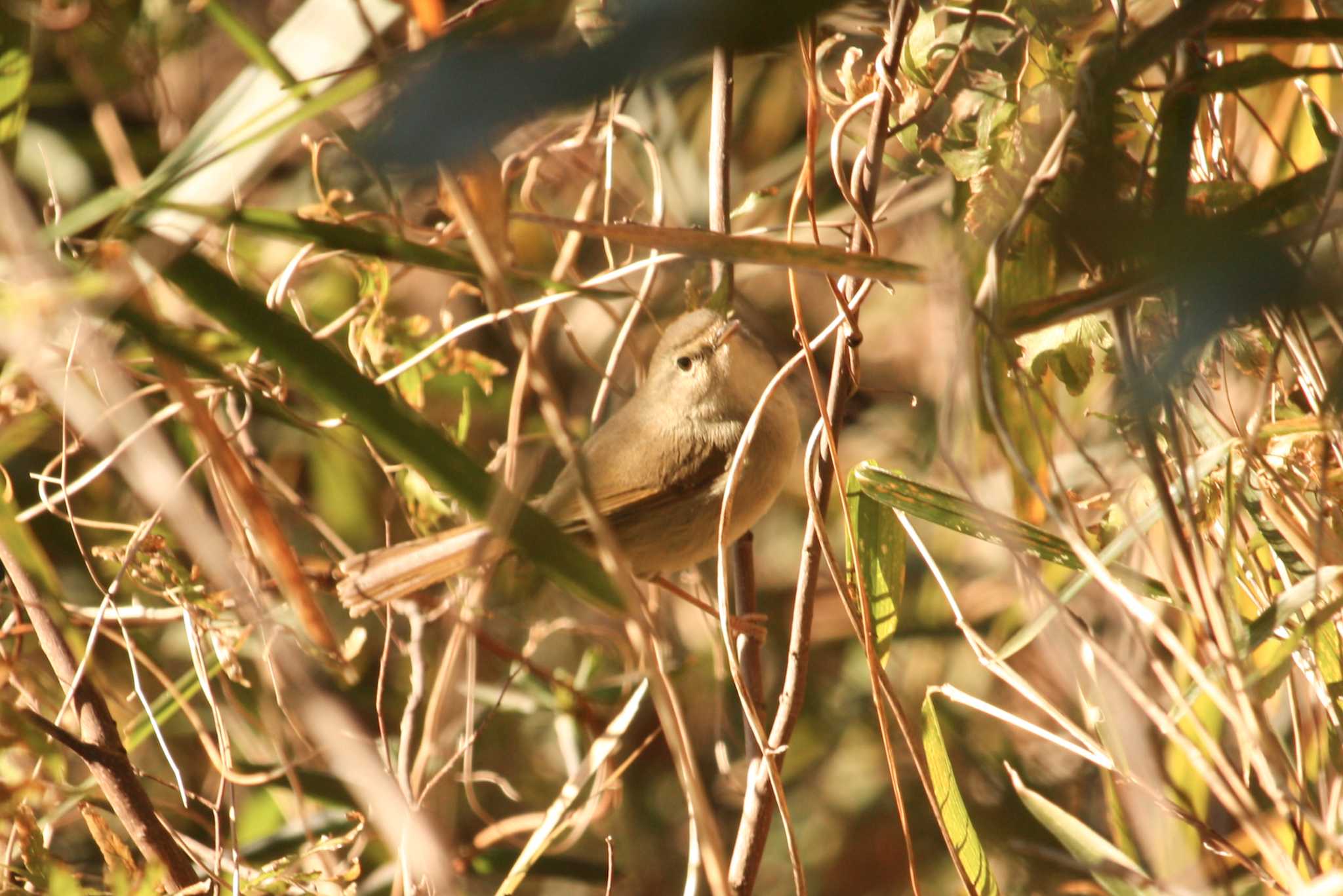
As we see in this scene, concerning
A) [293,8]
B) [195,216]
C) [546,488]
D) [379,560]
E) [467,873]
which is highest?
[293,8]

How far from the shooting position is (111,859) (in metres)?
1.51

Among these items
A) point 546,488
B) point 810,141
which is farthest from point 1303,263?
point 546,488

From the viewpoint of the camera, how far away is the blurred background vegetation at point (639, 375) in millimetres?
1139

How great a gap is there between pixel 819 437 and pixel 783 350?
5.47 ft

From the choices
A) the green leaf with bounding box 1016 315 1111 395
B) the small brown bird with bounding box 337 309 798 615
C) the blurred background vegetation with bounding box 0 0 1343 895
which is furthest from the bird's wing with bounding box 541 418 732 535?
the green leaf with bounding box 1016 315 1111 395

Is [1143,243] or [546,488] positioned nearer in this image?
[1143,243]

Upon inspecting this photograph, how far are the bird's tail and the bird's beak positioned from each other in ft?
2.51

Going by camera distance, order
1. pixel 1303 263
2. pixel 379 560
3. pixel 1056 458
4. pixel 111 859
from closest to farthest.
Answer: pixel 1303 263 < pixel 111 859 < pixel 379 560 < pixel 1056 458

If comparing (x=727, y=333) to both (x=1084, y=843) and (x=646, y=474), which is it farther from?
(x=1084, y=843)

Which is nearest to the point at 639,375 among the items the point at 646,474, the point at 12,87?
the point at 646,474

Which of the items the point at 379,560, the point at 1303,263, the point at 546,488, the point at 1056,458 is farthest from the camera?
the point at 546,488

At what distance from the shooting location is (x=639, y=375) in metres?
2.38

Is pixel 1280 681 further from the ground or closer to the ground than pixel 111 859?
closer to the ground

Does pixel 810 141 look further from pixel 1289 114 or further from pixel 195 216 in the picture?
pixel 1289 114
